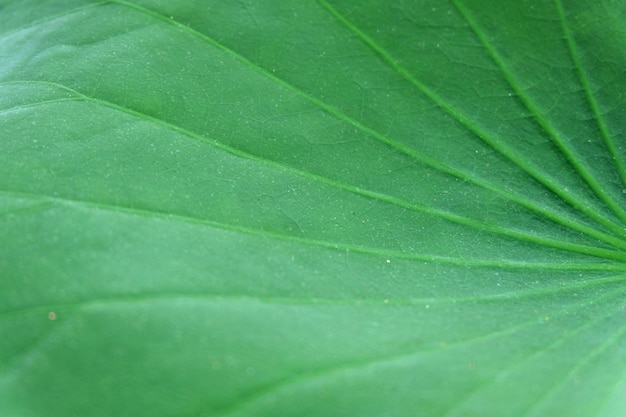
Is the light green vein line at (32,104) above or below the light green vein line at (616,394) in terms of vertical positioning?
below

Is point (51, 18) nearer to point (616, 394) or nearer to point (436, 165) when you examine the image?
point (436, 165)

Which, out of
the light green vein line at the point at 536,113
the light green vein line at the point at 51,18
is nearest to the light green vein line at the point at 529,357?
the light green vein line at the point at 536,113

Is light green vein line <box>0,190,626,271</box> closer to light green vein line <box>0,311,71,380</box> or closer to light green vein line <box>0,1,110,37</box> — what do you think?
light green vein line <box>0,311,71,380</box>

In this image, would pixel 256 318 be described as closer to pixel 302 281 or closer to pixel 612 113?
pixel 302 281

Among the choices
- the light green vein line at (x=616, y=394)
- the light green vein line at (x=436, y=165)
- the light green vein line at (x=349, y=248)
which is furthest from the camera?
the light green vein line at (x=436, y=165)

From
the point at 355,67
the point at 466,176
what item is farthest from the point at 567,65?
the point at 355,67

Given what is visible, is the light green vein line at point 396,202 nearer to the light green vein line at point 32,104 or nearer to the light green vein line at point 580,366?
the light green vein line at point 32,104

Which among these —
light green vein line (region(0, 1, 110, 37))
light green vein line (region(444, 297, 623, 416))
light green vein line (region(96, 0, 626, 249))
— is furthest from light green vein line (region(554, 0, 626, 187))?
light green vein line (region(0, 1, 110, 37))
